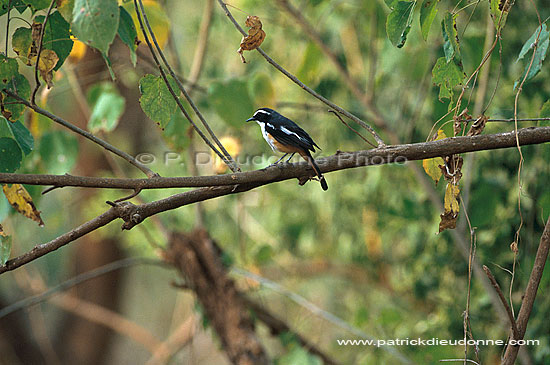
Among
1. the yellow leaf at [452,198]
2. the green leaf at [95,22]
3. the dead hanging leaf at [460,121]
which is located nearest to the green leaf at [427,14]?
the dead hanging leaf at [460,121]

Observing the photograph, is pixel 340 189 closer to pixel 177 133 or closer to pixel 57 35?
pixel 177 133

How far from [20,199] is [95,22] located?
1.56 ft

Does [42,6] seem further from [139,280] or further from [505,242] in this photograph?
[139,280]

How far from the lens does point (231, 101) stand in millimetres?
1588

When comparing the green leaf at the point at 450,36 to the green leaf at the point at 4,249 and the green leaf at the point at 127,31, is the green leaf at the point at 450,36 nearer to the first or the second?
the green leaf at the point at 127,31

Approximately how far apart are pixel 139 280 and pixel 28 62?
5.30 m

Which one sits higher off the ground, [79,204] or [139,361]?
[79,204]

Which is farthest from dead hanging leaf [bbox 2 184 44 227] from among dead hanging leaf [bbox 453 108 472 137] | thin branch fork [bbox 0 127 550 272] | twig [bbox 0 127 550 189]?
dead hanging leaf [bbox 453 108 472 137]

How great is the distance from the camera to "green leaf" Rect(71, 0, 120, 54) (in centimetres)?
67

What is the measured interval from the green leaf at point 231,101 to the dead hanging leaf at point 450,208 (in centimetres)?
80

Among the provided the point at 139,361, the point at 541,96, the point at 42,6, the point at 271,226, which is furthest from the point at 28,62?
the point at 139,361

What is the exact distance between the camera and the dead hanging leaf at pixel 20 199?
1.00m

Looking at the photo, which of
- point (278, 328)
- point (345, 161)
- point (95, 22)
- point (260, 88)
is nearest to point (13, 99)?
point (95, 22)

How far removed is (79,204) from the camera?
3.77 m
